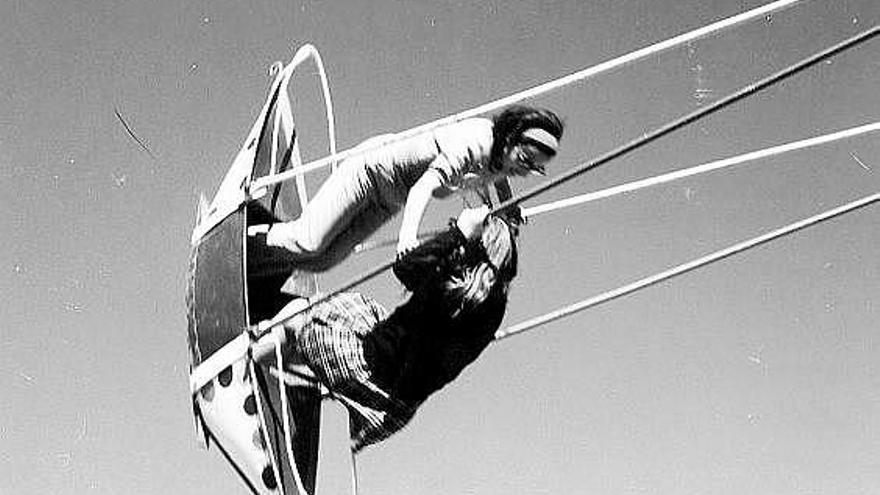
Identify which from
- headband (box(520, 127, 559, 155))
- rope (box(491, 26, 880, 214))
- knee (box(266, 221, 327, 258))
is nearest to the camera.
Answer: rope (box(491, 26, 880, 214))

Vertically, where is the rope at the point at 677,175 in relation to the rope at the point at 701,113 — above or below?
below

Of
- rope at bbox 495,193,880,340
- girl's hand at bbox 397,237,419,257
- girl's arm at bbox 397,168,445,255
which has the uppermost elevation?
girl's arm at bbox 397,168,445,255

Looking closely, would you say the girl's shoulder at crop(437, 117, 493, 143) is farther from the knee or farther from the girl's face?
the knee

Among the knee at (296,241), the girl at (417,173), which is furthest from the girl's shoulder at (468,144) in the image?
the knee at (296,241)

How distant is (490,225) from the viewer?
3.60 feet

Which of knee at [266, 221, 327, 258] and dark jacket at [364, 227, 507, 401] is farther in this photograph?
knee at [266, 221, 327, 258]

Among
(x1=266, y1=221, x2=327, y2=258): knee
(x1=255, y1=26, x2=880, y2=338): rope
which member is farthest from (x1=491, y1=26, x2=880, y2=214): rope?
(x1=266, y1=221, x2=327, y2=258): knee

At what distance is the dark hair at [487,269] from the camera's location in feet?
3.63

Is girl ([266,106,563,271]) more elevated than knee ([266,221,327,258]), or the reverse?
girl ([266,106,563,271])

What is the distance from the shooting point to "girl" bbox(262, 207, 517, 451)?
1.10m

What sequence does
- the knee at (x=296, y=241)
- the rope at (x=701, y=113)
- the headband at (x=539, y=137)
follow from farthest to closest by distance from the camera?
1. the knee at (x=296, y=241)
2. the headband at (x=539, y=137)
3. the rope at (x=701, y=113)

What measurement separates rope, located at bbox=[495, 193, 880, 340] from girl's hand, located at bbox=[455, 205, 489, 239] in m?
0.11

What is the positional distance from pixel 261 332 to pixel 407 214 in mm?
197

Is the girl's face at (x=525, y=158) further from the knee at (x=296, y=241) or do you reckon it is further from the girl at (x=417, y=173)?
the knee at (x=296, y=241)
